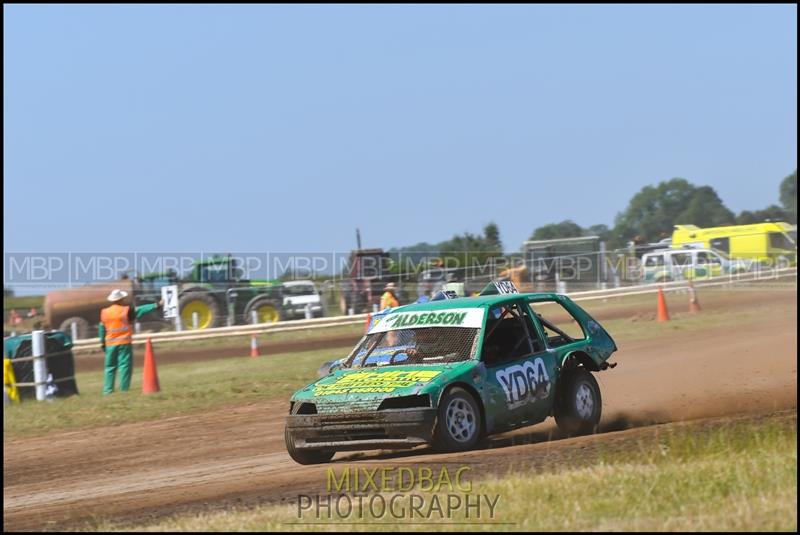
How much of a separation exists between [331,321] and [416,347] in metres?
16.7

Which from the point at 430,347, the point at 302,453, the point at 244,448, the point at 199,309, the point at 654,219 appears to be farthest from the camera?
the point at 654,219

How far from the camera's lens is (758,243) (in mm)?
27562

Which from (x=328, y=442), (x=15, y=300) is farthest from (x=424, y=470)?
(x=15, y=300)

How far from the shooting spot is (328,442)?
8.24 m

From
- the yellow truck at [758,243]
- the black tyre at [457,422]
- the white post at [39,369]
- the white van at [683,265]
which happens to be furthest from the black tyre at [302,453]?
the yellow truck at [758,243]

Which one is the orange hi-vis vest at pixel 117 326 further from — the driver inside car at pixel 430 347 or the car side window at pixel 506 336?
the car side window at pixel 506 336

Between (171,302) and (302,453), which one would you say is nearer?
(302,453)

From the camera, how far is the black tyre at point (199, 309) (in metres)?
26.1

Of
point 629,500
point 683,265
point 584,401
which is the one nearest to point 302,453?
point 584,401

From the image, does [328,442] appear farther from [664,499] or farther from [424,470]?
[664,499]

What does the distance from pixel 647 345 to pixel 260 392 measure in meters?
6.33

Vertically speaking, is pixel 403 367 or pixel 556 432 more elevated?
pixel 403 367

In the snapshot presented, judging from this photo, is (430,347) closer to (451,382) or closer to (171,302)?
(451,382)

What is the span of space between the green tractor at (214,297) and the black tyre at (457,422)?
18.5 meters
